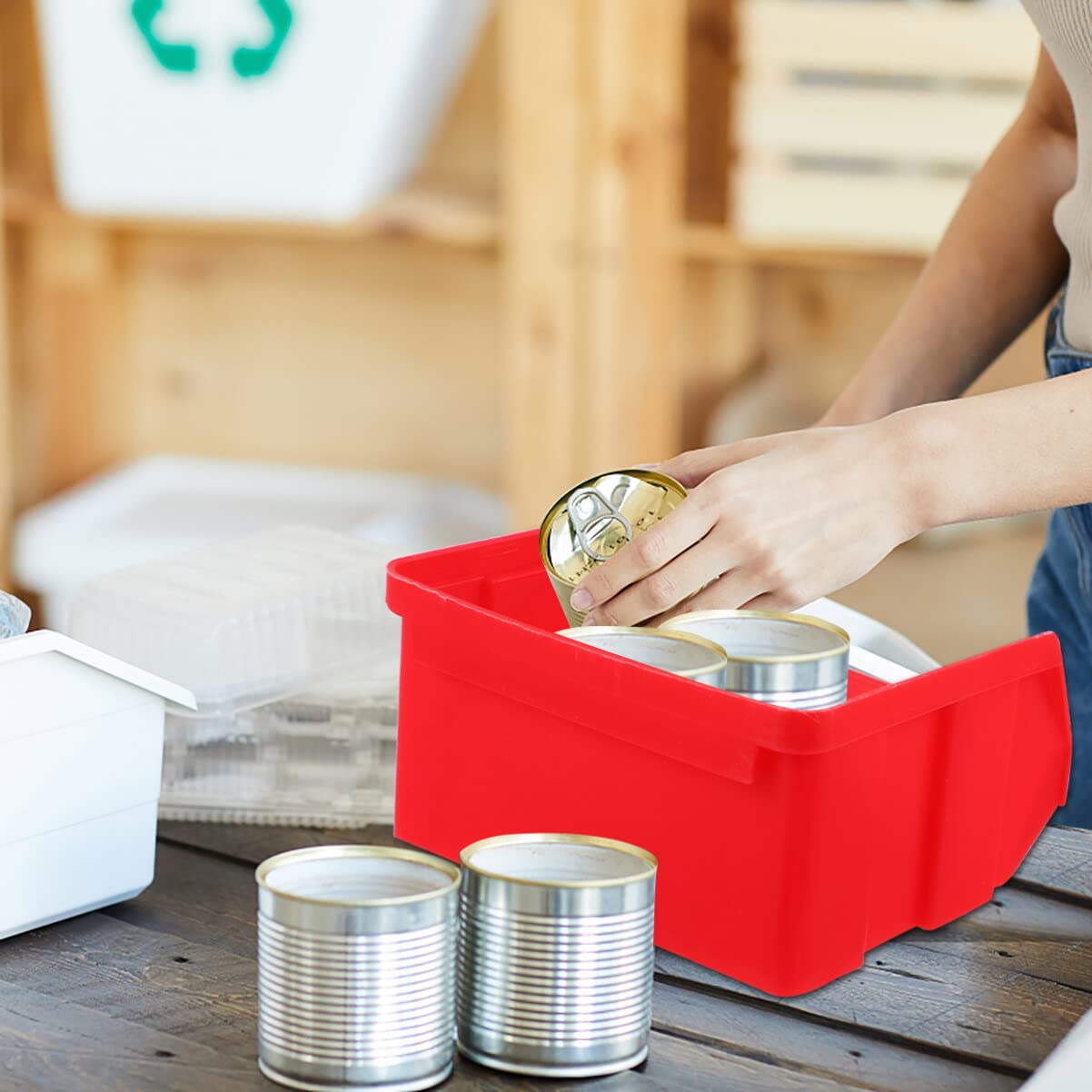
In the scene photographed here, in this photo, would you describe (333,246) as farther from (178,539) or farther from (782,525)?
(782,525)

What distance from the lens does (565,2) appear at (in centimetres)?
198

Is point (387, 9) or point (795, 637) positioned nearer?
point (795, 637)

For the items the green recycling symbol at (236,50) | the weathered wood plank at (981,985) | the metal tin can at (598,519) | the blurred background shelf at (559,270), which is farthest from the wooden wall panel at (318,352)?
the weathered wood plank at (981,985)

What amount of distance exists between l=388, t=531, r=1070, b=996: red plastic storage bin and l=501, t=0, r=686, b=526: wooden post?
126 cm

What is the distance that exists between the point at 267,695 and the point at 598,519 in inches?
8.8

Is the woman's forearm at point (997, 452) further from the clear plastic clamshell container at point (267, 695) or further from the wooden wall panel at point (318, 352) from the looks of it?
the wooden wall panel at point (318, 352)

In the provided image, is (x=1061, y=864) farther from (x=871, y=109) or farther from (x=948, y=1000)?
(x=871, y=109)

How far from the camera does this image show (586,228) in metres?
2.05

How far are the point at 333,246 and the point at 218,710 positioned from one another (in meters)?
1.65

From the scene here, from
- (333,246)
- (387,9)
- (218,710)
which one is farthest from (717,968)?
(333,246)

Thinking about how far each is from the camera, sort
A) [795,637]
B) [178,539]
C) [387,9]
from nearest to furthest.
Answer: [795,637]
[387,9]
[178,539]

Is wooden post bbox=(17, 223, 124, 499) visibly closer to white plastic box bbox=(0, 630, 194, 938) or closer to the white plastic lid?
the white plastic lid

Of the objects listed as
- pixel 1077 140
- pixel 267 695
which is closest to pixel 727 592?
pixel 267 695

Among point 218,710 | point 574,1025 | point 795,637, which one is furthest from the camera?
point 218,710
